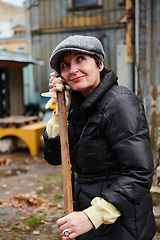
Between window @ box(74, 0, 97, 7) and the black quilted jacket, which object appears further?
window @ box(74, 0, 97, 7)

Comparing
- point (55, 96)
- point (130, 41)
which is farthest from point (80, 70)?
point (130, 41)

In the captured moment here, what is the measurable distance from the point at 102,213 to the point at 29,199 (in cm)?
355

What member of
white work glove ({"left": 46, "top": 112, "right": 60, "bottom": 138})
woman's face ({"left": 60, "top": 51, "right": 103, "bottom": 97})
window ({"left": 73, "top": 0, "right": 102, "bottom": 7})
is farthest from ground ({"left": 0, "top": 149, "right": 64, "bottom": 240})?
window ({"left": 73, "top": 0, "right": 102, "bottom": 7})

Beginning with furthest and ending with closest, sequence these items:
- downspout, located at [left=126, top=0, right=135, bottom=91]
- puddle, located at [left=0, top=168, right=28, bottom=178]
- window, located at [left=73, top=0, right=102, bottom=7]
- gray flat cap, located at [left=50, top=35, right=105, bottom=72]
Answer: window, located at [left=73, top=0, right=102, bottom=7] → puddle, located at [left=0, top=168, right=28, bottom=178] → downspout, located at [left=126, top=0, right=135, bottom=91] → gray flat cap, located at [left=50, top=35, right=105, bottom=72]

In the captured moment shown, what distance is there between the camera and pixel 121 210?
1.34m

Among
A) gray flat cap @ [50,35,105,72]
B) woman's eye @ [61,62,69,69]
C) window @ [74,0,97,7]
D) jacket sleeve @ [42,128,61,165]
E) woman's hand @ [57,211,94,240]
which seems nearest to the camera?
woman's hand @ [57,211,94,240]

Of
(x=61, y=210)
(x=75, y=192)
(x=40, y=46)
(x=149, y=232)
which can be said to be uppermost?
(x=40, y=46)

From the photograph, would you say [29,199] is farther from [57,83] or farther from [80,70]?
[80,70]

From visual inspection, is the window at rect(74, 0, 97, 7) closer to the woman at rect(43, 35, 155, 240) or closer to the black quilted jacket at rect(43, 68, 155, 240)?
the woman at rect(43, 35, 155, 240)

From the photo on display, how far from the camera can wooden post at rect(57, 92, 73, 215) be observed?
1555mm

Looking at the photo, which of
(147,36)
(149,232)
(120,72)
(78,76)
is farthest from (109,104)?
(120,72)

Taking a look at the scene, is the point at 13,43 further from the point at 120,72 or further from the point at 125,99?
the point at 125,99

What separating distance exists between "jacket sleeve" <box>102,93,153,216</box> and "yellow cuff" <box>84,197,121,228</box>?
1.2 inches

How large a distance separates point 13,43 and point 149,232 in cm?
1763
